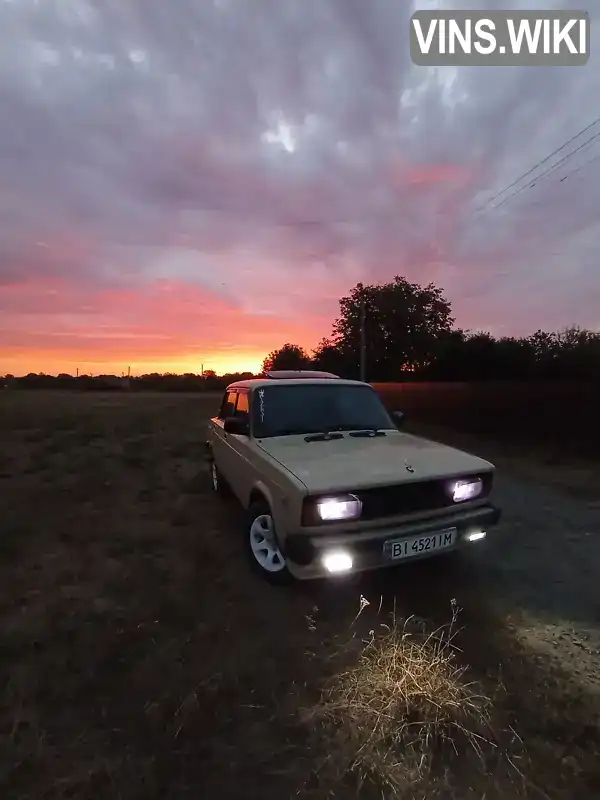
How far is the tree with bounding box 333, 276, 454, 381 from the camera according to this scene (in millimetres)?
29719

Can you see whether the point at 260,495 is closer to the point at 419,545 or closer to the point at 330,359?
the point at 419,545

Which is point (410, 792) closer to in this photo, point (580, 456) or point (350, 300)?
point (580, 456)

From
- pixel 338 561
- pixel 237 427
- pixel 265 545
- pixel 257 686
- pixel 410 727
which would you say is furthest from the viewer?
pixel 237 427

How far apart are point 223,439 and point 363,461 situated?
229 centimetres

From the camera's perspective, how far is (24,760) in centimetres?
188

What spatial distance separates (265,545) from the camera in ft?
11.4

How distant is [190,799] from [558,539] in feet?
14.1

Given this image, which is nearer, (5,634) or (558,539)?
(5,634)

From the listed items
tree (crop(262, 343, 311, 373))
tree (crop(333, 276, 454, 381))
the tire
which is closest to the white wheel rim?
→ the tire

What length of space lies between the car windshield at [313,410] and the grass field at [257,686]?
1.31 metres

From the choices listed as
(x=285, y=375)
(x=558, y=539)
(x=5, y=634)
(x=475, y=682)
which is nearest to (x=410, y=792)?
→ (x=475, y=682)

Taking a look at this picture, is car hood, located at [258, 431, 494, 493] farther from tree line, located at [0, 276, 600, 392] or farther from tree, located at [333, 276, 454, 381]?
tree, located at [333, 276, 454, 381]

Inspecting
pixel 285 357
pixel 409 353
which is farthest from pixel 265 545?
pixel 285 357

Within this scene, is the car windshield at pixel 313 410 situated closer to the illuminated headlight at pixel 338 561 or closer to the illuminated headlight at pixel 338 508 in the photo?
the illuminated headlight at pixel 338 508
